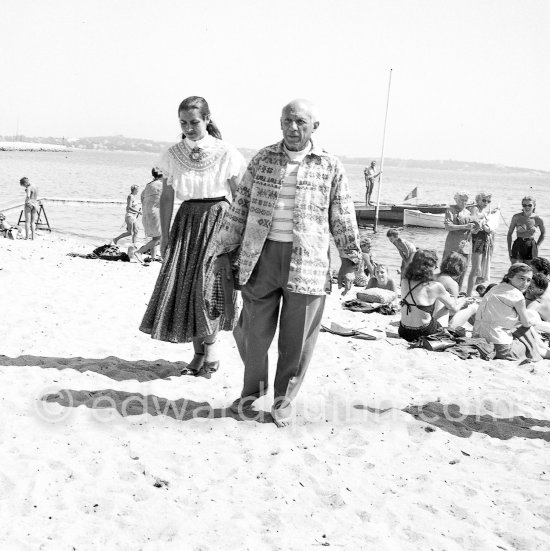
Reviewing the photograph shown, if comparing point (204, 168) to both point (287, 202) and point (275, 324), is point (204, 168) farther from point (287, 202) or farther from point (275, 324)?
point (275, 324)

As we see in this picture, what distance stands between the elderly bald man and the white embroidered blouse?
0.58 m

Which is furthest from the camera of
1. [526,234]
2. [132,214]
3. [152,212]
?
[132,214]

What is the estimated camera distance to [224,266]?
412cm

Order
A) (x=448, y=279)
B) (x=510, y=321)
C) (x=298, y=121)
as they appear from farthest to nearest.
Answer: (x=448, y=279) → (x=510, y=321) → (x=298, y=121)

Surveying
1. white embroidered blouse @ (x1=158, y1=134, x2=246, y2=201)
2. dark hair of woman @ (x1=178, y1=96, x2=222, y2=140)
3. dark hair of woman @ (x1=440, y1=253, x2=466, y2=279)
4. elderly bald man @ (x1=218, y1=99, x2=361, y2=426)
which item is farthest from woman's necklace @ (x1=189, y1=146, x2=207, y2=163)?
dark hair of woman @ (x1=440, y1=253, x2=466, y2=279)

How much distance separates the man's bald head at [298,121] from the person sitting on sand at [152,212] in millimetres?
7206

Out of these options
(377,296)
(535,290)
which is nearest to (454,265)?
(535,290)

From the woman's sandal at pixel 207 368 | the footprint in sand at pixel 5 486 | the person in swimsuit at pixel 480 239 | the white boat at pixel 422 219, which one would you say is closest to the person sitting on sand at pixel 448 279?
the person in swimsuit at pixel 480 239

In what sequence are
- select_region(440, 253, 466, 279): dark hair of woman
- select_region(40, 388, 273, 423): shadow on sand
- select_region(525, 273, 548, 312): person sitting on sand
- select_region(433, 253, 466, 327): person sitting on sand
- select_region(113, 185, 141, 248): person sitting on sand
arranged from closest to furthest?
select_region(40, 388, 273, 423): shadow on sand
select_region(433, 253, 466, 327): person sitting on sand
select_region(525, 273, 548, 312): person sitting on sand
select_region(440, 253, 466, 279): dark hair of woman
select_region(113, 185, 141, 248): person sitting on sand

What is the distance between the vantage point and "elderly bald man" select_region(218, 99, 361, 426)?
3830 mm

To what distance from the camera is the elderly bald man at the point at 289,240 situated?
12.6 feet

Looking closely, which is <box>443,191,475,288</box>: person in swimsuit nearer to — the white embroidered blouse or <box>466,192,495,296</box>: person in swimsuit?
<box>466,192,495,296</box>: person in swimsuit

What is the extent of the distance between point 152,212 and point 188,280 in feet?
21.8

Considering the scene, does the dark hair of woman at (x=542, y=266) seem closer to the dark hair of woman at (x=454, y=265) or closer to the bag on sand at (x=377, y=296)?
the dark hair of woman at (x=454, y=265)
